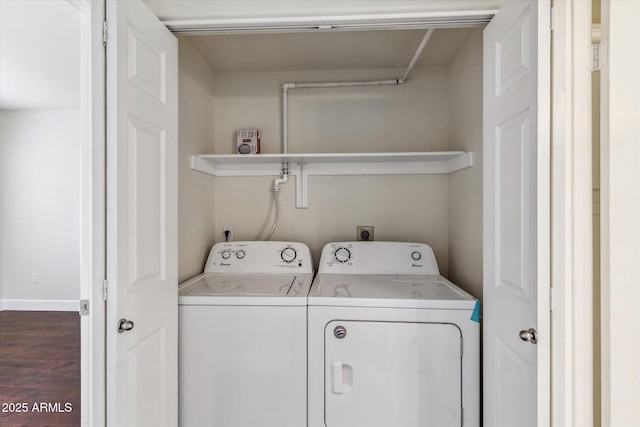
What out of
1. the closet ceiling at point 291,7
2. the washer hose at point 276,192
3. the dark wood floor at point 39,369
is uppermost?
the closet ceiling at point 291,7

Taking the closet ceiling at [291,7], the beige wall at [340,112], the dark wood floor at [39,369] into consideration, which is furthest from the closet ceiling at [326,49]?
the dark wood floor at [39,369]

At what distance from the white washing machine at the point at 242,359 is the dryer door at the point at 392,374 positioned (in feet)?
0.55

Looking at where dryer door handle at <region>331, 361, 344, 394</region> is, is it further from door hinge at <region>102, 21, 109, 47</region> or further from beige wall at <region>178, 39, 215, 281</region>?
door hinge at <region>102, 21, 109, 47</region>

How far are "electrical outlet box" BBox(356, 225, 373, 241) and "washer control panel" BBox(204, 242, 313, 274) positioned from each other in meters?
0.41

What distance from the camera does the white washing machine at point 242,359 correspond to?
1575 mm

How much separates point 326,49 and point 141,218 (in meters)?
1.56

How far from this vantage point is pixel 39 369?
2.43 metres

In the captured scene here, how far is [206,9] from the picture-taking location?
4.62 feet
